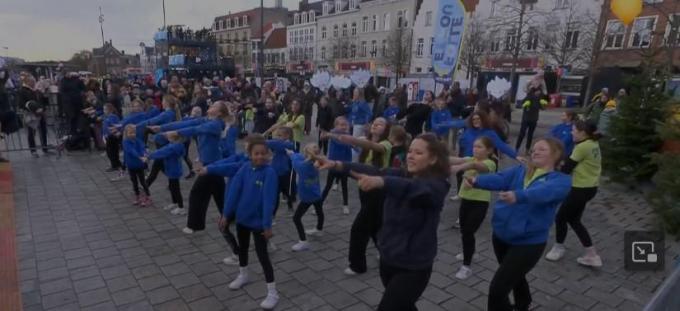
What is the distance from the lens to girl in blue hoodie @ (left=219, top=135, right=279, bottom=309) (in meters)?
3.66

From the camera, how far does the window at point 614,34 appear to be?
28500 millimetres

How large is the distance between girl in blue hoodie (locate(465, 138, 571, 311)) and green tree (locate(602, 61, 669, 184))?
19.9 feet

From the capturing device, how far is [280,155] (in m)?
5.80

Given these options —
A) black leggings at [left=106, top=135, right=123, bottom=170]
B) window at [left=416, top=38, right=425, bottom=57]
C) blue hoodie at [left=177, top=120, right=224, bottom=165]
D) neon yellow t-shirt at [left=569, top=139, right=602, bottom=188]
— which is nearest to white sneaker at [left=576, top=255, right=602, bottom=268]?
neon yellow t-shirt at [left=569, top=139, right=602, bottom=188]

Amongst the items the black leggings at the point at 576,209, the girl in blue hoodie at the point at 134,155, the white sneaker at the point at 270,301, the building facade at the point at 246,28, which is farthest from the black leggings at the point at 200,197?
Answer: the building facade at the point at 246,28

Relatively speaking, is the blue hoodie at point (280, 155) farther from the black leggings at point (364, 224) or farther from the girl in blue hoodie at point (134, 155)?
the girl in blue hoodie at point (134, 155)

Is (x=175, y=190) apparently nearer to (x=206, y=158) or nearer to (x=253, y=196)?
(x=206, y=158)

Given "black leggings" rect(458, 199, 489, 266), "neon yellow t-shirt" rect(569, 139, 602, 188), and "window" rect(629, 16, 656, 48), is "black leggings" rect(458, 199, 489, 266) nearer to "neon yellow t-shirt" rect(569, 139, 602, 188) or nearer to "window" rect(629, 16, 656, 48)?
"neon yellow t-shirt" rect(569, 139, 602, 188)

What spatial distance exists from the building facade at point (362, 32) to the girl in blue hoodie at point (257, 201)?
3790cm

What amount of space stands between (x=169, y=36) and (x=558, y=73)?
28563 millimetres

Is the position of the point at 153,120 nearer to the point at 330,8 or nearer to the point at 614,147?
the point at 614,147

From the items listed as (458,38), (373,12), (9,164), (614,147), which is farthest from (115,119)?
(373,12)

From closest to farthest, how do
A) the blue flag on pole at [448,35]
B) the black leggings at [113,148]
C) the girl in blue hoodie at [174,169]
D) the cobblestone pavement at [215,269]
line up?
the cobblestone pavement at [215,269], the girl in blue hoodie at [174,169], the black leggings at [113,148], the blue flag on pole at [448,35]

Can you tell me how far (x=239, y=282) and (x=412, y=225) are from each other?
2.28 meters
